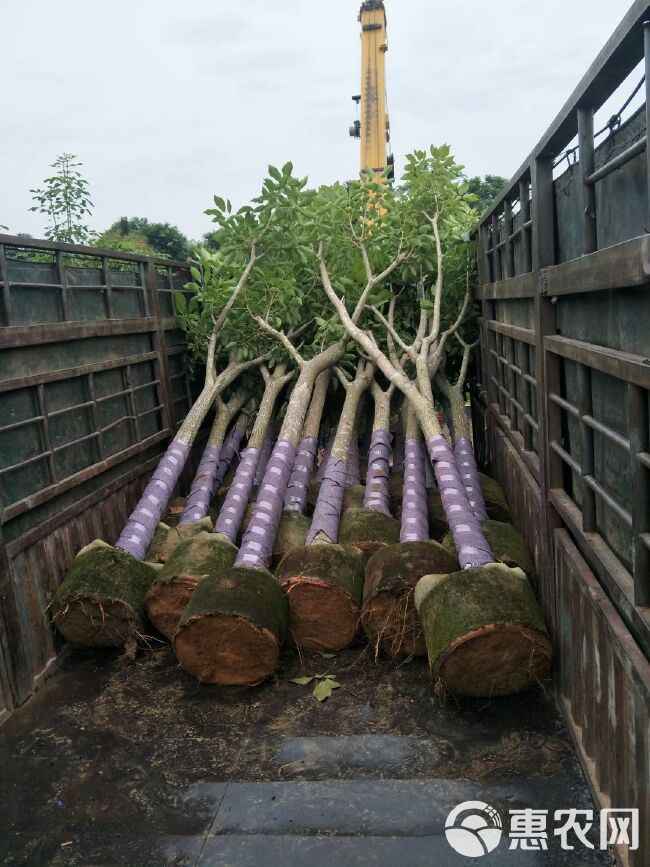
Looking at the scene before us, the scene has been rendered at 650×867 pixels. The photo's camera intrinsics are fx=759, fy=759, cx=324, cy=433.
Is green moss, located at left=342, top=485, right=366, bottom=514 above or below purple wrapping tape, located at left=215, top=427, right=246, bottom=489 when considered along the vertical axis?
below

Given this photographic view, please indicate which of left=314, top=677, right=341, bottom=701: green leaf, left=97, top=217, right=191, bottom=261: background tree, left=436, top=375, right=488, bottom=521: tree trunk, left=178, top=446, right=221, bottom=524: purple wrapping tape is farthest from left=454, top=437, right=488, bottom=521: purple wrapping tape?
left=97, top=217, right=191, bottom=261: background tree

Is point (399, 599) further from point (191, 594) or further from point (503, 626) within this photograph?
point (191, 594)

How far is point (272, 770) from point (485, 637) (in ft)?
4.76

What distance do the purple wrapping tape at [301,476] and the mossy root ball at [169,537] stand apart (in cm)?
84

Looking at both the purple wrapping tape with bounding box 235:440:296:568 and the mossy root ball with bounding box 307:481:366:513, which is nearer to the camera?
the purple wrapping tape with bounding box 235:440:296:568

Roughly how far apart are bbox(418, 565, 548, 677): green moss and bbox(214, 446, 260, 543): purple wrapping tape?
230cm

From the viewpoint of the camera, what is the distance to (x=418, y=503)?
21.9 feet

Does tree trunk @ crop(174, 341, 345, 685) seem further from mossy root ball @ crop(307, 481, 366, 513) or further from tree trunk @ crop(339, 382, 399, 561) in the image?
mossy root ball @ crop(307, 481, 366, 513)

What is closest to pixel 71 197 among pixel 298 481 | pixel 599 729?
pixel 298 481

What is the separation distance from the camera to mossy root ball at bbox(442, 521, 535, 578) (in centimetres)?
565

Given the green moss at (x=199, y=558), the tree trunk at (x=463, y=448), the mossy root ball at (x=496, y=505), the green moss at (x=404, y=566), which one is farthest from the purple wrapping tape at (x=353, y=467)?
the green moss at (x=404, y=566)

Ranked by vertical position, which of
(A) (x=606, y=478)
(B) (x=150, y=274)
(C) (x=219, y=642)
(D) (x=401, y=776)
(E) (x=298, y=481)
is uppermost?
(B) (x=150, y=274)

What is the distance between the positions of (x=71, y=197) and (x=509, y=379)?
9.71 meters

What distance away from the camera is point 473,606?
464 cm
